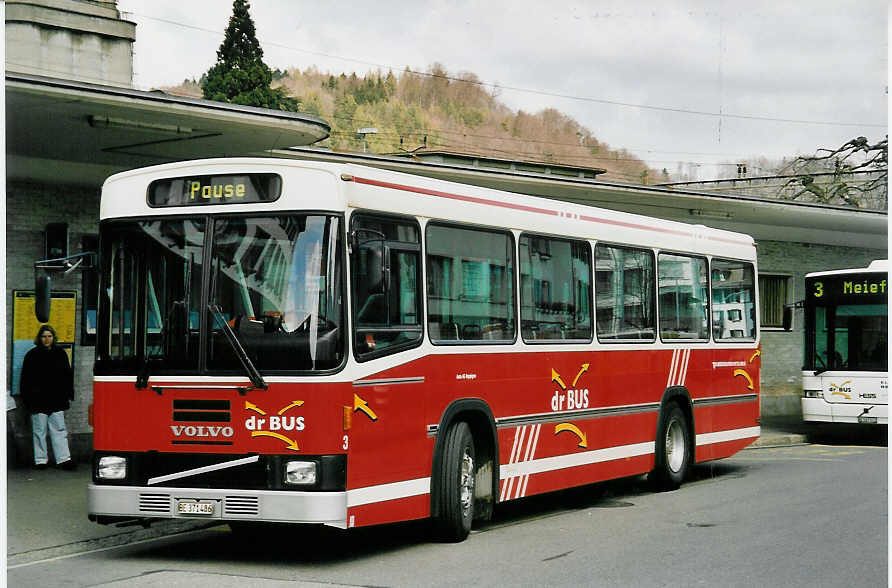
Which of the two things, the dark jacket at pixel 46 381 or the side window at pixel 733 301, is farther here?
the side window at pixel 733 301

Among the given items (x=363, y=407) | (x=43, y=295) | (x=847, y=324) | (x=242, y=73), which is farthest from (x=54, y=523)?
(x=242, y=73)

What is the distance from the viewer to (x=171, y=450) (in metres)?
9.51

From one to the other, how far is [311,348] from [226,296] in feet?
2.52

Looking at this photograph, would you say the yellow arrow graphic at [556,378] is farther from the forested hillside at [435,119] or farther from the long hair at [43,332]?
the forested hillside at [435,119]

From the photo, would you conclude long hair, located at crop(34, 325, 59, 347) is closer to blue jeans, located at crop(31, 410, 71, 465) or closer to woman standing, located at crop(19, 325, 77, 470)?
woman standing, located at crop(19, 325, 77, 470)

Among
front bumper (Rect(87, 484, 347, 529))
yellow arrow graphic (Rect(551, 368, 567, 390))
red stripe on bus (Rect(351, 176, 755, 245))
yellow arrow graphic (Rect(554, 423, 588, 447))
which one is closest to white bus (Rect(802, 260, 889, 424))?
red stripe on bus (Rect(351, 176, 755, 245))

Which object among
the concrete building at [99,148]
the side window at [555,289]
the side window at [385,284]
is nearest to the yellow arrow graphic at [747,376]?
the side window at [555,289]

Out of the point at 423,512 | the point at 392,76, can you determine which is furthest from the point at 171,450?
the point at 392,76

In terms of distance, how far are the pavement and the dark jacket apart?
0.81 m

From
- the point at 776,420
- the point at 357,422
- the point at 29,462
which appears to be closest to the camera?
the point at 357,422

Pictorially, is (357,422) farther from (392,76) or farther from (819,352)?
(392,76)

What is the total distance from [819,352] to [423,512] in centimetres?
1445

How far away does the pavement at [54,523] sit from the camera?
10430mm

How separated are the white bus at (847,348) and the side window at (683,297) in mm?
7399
